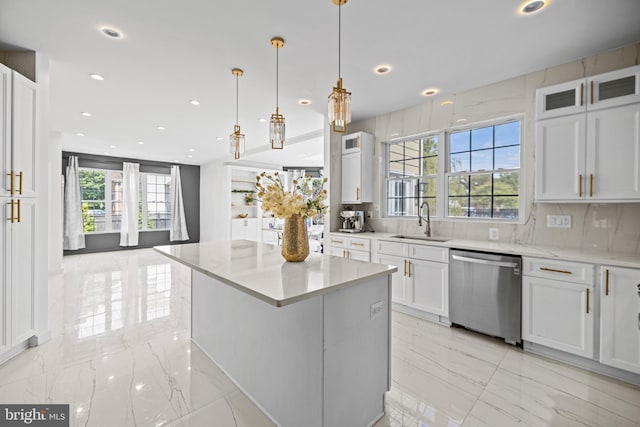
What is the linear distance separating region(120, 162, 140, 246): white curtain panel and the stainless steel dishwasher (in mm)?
8363

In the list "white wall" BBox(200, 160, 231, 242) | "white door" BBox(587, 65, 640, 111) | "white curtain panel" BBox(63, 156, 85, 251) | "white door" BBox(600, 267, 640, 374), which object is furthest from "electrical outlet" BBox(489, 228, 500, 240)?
"white curtain panel" BBox(63, 156, 85, 251)

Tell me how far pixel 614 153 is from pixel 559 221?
2.50 ft

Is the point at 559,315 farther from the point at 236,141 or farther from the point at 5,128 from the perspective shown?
the point at 5,128

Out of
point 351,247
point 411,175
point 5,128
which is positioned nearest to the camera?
point 5,128

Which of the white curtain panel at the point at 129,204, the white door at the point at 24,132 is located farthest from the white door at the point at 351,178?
the white curtain panel at the point at 129,204

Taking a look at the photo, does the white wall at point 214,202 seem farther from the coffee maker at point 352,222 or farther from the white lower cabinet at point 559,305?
the white lower cabinet at point 559,305

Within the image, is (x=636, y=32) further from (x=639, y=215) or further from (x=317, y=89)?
(x=317, y=89)

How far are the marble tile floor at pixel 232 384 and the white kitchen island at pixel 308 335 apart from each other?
0.70 feet

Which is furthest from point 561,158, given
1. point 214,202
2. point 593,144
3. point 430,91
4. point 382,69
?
point 214,202

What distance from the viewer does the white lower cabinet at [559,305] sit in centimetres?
222

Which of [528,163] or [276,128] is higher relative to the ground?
[276,128]

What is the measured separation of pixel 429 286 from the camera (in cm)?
318

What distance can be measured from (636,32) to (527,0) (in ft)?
3.89

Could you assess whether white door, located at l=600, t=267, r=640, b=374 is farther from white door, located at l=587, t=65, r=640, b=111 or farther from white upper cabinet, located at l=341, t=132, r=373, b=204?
white upper cabinet, located at l=341, t=132, r=373, b=204
